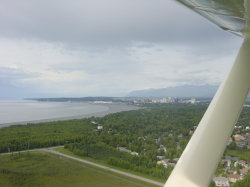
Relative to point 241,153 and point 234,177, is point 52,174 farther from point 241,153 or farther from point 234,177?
point 241,153

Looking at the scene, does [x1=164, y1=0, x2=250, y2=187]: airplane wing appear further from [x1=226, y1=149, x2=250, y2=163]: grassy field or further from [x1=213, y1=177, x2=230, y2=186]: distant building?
[x1=226, y1=149, x2=250, y2=163]: grassy field

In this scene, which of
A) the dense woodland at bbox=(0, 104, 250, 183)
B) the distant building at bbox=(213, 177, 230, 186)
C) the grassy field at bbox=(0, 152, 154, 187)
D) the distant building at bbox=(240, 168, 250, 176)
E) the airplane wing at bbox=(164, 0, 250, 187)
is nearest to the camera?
the airplane wing at bbox=(164, 0, 250, 187)

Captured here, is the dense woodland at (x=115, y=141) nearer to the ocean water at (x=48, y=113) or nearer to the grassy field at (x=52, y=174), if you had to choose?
the grassy field at (x=52, y=174)

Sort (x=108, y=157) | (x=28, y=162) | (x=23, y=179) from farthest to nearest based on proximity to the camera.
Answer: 1. (x=108, y=157)
2. (x=28, y=162)
3. (x=23, y=179)

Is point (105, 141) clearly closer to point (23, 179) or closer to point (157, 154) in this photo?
point (157, 154)

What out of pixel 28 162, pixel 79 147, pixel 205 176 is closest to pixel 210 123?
pixel 205 176

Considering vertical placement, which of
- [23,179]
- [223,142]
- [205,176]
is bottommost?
[23,179]

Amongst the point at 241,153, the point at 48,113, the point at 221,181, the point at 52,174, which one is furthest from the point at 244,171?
the point at 48,113

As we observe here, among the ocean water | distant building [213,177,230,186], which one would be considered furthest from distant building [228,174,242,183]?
the ocean water

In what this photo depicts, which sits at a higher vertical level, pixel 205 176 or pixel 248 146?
pixel 205 176
